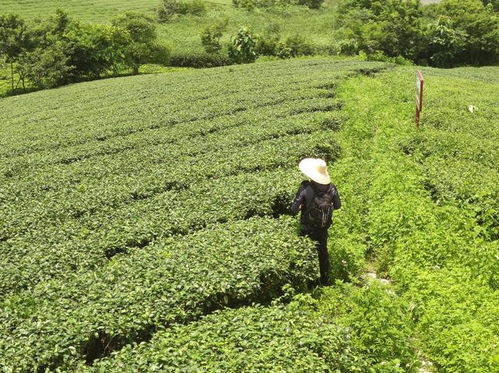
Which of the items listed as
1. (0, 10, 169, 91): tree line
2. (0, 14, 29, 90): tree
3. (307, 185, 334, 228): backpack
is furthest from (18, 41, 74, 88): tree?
(307, 185, 334, 228): backpack

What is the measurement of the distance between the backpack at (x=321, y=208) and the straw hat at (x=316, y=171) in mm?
295

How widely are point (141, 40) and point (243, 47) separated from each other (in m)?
15.9

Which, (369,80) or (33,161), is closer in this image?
(33,161)

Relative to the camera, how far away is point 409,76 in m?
36.6

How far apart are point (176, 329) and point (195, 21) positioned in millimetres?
94125

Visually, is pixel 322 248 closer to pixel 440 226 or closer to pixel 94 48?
pixel 440 226

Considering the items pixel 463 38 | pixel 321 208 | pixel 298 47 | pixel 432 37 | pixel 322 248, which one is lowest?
pixel 322 248

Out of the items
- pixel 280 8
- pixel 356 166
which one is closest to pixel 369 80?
pixel 356 166

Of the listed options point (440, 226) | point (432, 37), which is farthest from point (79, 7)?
point (440, 226)

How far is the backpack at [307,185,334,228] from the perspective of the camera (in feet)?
31.3

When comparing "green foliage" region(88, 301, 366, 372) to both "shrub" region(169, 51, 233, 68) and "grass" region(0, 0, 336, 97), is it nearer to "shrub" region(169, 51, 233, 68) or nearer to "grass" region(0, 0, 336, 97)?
"shrub" region(169, 51, 233, 68)

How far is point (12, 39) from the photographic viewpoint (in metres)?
58.5

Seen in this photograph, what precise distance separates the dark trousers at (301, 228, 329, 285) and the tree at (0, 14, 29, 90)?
5971 centimetres

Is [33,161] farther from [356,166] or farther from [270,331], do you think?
[270,331]
